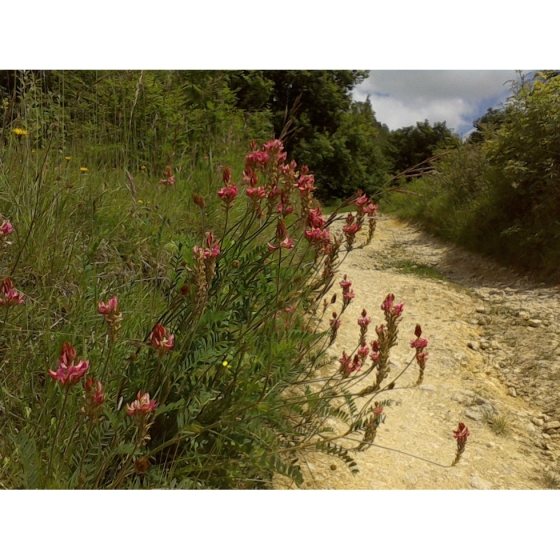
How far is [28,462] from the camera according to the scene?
42.9 inches

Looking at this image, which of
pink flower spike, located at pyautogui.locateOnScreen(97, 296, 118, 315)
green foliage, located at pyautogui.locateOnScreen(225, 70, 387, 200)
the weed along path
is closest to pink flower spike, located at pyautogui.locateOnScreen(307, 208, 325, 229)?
the weed along path

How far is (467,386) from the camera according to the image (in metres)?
2.83

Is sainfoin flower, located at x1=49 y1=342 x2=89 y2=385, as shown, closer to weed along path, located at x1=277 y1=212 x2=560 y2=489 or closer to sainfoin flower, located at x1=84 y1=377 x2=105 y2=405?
sainfoin flower, located at x1=84 y1=377 x2=105 y2=405

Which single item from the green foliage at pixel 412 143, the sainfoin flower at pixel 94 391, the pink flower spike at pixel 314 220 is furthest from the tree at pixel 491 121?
the sainfoin flower at pixel 94 391

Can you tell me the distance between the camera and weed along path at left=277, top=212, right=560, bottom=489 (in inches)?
76.9

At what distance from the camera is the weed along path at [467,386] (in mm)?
1953

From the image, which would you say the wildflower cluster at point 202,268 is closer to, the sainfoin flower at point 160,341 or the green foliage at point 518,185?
the sainfoin flower at point 160,341

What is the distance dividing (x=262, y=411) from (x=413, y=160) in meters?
8.94

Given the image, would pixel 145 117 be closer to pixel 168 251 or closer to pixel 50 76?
pixel 50 76

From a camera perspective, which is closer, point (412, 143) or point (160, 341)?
point (160, 341)

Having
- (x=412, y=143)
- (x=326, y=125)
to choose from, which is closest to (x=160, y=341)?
(x=326, y=125)

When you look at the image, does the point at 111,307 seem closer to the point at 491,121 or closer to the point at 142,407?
the point at 142,407
